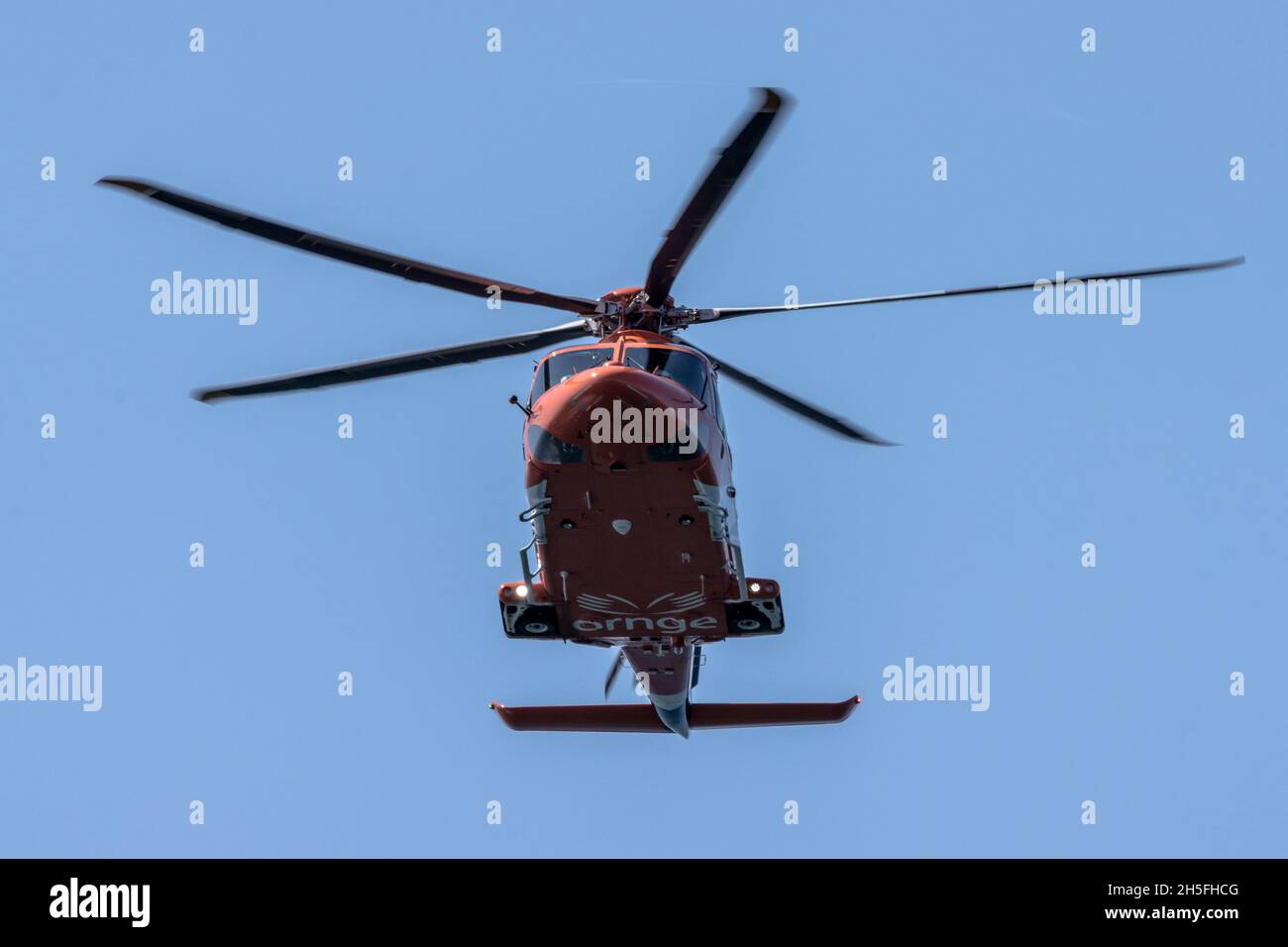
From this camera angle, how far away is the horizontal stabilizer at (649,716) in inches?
804

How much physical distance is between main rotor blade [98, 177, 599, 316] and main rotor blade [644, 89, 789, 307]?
1499 mm

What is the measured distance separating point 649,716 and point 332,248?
8.47 m

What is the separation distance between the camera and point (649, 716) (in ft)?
69.5

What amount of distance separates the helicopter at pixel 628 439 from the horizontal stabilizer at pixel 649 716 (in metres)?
1.86

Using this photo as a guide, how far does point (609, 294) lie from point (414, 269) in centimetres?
273

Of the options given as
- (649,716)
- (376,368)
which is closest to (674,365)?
(376,368)

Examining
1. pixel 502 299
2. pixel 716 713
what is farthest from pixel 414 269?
pixel 716 713

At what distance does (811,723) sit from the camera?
2039cm

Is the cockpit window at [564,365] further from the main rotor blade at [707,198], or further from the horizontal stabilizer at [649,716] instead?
the horizontal stabilizer at [649,716]

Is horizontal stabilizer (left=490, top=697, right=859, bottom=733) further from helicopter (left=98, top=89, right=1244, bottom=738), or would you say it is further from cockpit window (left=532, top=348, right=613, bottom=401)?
cockpit window (left=532, top=348, right=613, bottom=401)

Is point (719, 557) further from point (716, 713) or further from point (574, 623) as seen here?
point (716, 713)

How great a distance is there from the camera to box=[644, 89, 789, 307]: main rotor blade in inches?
554

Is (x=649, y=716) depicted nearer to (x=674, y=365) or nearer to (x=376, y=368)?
(x=674, y=365)

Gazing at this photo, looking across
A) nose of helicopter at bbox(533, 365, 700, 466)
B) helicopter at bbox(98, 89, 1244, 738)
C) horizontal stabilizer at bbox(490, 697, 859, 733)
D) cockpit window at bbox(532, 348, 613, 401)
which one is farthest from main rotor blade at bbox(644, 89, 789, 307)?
horizontal stabilizer at bbox(490, 697, 859, 733)
